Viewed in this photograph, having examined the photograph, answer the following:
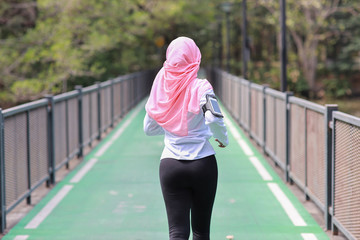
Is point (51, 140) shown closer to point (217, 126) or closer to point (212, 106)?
point (217, 126)

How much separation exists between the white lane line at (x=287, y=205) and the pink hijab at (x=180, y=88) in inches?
150

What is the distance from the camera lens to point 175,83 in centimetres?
453

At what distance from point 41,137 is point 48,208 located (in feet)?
4.45

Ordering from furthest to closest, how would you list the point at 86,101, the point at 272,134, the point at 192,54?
the point at 86,101
the point at 272,134
the point at 192,54

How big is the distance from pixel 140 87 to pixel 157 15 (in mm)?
12882

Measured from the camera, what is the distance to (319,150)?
26.8ft

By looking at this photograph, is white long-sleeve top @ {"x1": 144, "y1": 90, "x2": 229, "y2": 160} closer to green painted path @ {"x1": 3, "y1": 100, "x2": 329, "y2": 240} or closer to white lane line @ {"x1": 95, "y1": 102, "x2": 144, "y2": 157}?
green painted path @ {"x1": 3, "y1": 100, "x2": 329, "y2": 240}

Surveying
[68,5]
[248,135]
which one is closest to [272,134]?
[248,135]

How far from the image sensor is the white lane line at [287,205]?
8.01 metres

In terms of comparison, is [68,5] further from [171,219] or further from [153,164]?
[171,219]

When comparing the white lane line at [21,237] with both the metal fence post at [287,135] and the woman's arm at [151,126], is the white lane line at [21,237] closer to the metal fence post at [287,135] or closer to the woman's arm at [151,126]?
the woman's arm at [151,126]

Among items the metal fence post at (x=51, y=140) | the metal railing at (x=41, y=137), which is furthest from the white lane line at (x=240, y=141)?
the metal fence post at (x=51, y=140)

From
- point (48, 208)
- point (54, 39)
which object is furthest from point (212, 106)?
point (54, 39)

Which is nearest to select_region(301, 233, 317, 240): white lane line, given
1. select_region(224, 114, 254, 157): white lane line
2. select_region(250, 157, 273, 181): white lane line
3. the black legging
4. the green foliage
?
the black legging
